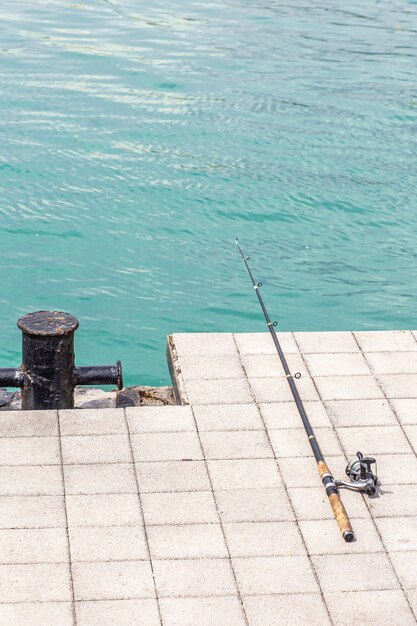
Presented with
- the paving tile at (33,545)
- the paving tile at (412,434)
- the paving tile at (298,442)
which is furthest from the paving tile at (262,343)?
the paving tile at (33,545)

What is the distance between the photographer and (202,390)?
6676 mm

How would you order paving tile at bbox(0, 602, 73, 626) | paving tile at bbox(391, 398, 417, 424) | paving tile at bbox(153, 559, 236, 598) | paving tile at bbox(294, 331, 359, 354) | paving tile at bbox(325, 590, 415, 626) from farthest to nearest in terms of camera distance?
1. paving tile at bbox(294, 331, 359, 354)
2. paving tile at bbox(391, 398, 417, 424)
3. paving tile at bbox(153, 559, 236, 598)
4. paving tile at bbox(325, 590, 415, 626)
5. paving tile at bbox(0, 602, 73, 626)

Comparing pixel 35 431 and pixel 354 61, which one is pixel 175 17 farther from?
pixel 35 431

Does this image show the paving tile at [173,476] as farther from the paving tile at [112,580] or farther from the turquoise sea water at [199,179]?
the turquoise sea water at [199,179]

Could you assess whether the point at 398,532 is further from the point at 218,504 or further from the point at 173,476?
the point at 173,476

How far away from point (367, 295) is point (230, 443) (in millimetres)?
6006

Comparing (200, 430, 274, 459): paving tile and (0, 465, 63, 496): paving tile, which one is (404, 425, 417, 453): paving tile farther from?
(0, 465, 63, 496): paving tile

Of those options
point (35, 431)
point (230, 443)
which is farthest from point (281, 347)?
point (35, 431)

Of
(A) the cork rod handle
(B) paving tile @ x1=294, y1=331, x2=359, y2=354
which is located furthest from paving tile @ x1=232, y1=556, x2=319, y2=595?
(B) paving tile @ x1=294, y1=331, x2=359, y2=354

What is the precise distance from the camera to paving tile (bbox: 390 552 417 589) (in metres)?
4.98

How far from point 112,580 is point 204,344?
8.77ft

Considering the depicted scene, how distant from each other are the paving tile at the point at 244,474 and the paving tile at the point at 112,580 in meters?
0.86

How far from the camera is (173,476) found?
575 cm

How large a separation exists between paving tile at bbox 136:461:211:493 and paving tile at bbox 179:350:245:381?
106cm
